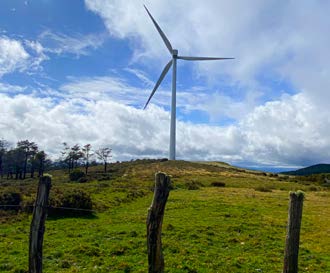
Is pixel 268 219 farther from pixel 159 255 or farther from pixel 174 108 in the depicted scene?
pixel 174 108

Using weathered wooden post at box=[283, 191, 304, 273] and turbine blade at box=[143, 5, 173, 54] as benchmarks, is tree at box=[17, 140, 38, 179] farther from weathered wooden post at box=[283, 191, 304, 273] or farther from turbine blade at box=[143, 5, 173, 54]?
weathered wooden post at box=[283, 191, 304, 273]

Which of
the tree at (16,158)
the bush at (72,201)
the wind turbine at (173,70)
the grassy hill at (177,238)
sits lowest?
the grassy hill at (177,238)

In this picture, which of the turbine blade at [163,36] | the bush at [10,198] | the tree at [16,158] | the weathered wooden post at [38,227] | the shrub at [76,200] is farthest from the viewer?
the tree at [16,158]

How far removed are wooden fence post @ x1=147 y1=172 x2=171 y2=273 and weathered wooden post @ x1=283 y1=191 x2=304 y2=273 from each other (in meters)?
3.13

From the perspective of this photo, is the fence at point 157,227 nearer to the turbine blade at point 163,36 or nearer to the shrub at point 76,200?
the shrub at point 76,200

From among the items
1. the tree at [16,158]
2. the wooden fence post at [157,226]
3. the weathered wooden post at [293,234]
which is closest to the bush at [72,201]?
the wooden fence post at [157,226]

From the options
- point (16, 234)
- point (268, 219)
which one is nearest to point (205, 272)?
point (16, 234)

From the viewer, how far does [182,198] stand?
125 feet

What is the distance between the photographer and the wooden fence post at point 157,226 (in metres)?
9.36

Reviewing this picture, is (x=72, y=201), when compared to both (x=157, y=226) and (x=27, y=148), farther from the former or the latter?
(x=27, y=148)

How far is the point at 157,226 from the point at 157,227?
0.08 feet

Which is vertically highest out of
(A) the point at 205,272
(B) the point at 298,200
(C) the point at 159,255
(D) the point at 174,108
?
(D) the point at 174,108

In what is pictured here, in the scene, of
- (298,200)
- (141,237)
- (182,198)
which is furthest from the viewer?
(182,198)

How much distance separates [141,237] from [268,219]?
37.7 ft
